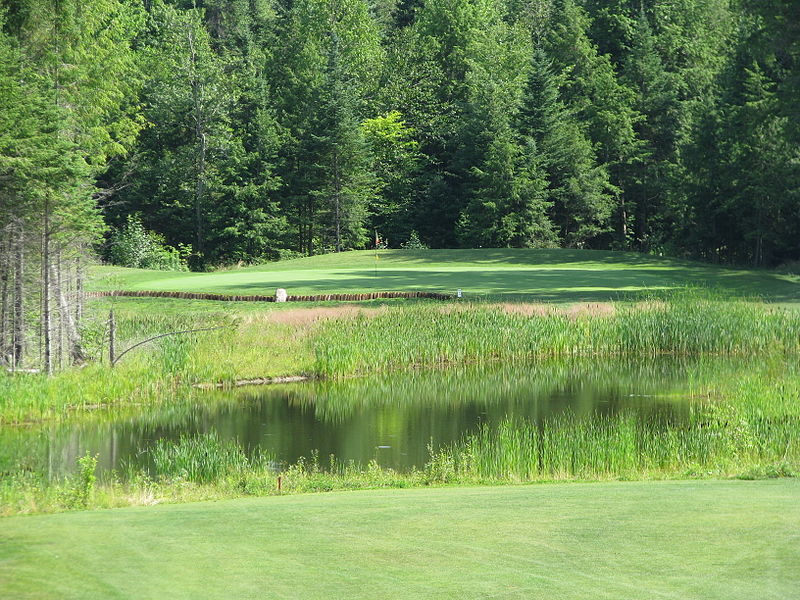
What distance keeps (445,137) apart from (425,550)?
217ft

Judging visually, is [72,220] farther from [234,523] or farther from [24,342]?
[234,523]

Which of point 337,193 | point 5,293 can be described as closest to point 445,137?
point 337,193

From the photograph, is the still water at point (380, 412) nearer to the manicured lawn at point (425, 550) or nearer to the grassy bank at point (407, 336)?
the grassy bank at point (407, 336)

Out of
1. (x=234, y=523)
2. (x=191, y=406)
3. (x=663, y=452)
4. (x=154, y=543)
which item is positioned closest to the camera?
(x=154, y=543)

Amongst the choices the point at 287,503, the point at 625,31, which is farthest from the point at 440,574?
the point at 625,31

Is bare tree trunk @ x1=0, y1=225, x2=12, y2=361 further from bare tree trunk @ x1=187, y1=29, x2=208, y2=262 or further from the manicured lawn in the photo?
bare tree trunk @ x1=187, y1=29, x2=208, y2=262

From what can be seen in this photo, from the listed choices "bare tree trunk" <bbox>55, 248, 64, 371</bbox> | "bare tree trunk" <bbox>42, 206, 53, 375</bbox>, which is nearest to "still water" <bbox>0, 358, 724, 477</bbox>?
"bare tree trunk" <bbox>42, 206, 53, 375</bbox>

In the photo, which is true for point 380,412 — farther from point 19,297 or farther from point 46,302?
point 19,297

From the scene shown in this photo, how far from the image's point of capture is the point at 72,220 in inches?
934

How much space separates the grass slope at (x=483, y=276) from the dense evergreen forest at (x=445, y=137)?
23.8 ft

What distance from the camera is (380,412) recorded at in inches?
872

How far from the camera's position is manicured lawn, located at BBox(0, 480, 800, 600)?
19.5 feet

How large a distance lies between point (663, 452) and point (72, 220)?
1444cm

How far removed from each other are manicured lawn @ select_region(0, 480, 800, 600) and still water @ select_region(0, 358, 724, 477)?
7754 mm
